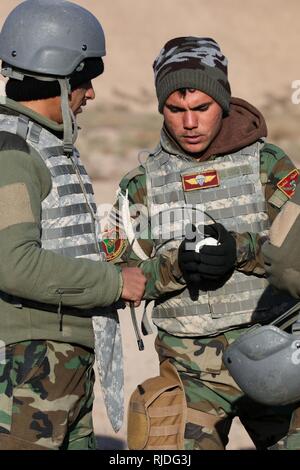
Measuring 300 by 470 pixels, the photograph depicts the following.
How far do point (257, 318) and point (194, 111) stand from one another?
3.15 feet

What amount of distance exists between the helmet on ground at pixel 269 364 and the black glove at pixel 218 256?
43 centimetres

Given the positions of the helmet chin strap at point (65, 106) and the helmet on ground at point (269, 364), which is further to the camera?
the helmet chin strap at point (65, 106)

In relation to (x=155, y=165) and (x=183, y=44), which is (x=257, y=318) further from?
(x=183, y=44)

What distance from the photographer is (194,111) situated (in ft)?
20.5

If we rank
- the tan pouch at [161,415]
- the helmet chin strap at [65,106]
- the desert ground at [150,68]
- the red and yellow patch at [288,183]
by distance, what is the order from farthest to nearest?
the desert ground at [150,68], the tan pouch at [161,415], the red and yellow patch at [288,183], the helmet chin strap at [65,106]

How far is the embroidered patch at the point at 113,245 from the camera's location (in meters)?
6.34

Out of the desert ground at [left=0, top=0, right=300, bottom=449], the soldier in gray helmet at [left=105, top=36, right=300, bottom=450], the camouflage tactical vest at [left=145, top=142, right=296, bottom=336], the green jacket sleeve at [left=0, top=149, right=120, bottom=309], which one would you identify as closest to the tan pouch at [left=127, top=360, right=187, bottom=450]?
the soldier in gray helmet at [left=105, top=36, right=300, bottom=450]

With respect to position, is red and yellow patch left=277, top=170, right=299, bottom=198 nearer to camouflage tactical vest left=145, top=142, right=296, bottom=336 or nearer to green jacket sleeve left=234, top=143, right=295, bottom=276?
green jacket sleeve left=234, top=143, right=295, bottom=276

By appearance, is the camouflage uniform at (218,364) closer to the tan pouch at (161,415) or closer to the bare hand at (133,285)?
the tan pouch at (161,415)

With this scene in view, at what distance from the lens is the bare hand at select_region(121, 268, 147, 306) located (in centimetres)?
575

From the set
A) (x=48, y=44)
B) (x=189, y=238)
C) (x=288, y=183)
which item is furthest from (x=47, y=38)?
(x=288, y=183)

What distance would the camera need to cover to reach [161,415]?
20.6ft

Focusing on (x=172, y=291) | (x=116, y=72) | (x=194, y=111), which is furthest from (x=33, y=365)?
(x=116, y=72)

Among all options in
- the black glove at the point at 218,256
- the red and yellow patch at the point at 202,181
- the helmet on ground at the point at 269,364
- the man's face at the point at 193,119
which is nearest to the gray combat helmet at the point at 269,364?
the helmet on ground at the point at 269,364
